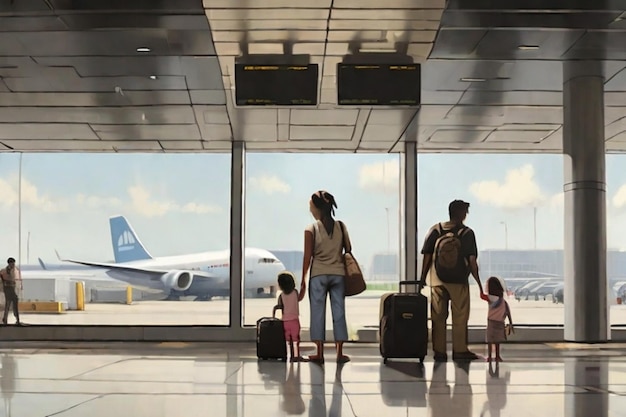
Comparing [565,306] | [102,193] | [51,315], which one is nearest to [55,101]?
[102,193]

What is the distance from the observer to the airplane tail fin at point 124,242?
648 inches

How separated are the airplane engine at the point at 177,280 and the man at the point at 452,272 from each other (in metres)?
8.59

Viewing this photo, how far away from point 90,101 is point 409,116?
498 cm

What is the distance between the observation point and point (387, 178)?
1641 cm

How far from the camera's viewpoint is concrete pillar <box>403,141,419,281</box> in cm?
1555

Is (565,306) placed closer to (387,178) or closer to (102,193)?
(387,178)

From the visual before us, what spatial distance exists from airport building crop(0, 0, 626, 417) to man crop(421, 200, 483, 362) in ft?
0.59

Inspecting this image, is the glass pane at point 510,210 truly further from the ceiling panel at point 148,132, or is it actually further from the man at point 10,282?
the man at point 10,282

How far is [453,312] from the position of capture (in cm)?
885

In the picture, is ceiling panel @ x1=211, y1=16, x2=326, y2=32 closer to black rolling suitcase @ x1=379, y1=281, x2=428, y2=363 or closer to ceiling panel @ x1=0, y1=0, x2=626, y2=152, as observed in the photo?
ceiling panel @ x1=0, y1=0, x2=626, y2=152

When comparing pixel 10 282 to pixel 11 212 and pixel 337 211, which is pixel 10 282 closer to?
pixel 11 212

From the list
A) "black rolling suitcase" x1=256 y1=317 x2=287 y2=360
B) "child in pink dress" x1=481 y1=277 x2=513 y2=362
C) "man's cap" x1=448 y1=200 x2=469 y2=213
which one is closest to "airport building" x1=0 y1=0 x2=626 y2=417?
"black rolling suitcase" x1=256 y1=317 x2=287 y2=360

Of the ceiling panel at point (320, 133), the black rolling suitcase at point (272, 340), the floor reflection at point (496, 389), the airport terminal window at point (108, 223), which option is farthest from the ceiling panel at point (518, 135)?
the black rolling suitcase at point (272, 340)

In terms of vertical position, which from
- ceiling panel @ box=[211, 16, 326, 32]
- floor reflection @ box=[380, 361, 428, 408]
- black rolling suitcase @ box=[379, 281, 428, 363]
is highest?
ceiling panel @ box=[211, 16, 326, 32]
